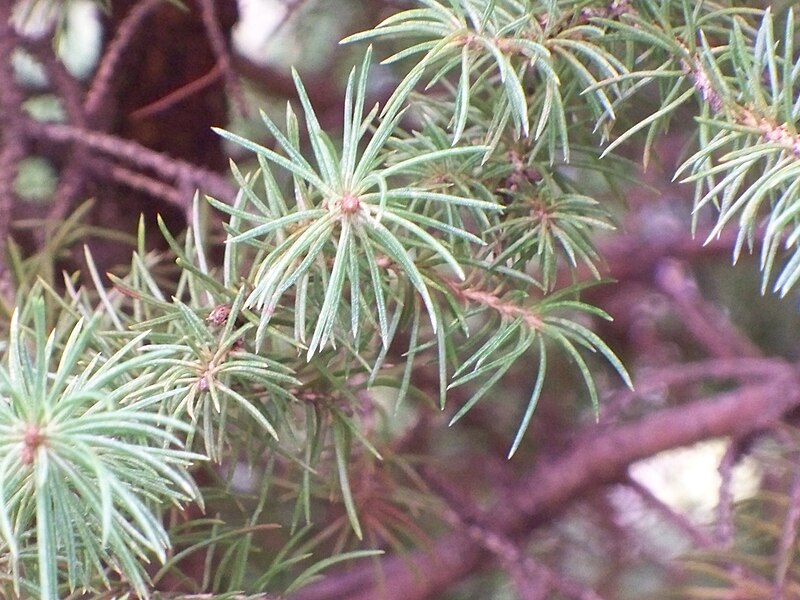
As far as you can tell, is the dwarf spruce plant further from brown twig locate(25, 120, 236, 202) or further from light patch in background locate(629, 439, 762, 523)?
light patch in background locate(629, 439, 762, 523)

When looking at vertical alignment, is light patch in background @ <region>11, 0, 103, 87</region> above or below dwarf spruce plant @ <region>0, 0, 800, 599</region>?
above

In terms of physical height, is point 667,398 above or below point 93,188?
below

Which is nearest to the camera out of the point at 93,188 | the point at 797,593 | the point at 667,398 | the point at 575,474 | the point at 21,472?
the point at 21,472

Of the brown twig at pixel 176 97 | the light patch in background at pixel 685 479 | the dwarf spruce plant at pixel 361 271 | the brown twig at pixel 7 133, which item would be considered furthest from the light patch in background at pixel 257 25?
the light patch in background at pixel 685 479

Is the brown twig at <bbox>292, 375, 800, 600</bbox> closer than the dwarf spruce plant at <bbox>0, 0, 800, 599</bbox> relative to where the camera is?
No

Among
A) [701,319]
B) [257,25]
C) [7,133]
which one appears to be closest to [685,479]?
[701,319]

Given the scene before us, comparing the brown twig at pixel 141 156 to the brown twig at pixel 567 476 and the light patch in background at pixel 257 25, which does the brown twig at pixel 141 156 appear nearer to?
the light patch in background at pixel 257 25

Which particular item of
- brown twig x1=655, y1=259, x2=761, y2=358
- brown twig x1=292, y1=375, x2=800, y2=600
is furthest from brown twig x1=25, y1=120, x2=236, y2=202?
brown twig x1=655, y1=259, x2=761, y2=358

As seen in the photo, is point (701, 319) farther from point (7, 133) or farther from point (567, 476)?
point (7, 133)

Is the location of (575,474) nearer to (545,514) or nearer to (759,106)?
(545,514)

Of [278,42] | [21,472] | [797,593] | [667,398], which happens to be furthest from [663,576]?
[21,472]

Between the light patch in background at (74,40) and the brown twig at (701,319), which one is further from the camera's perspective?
Answer: the brown twig at (701,319)
